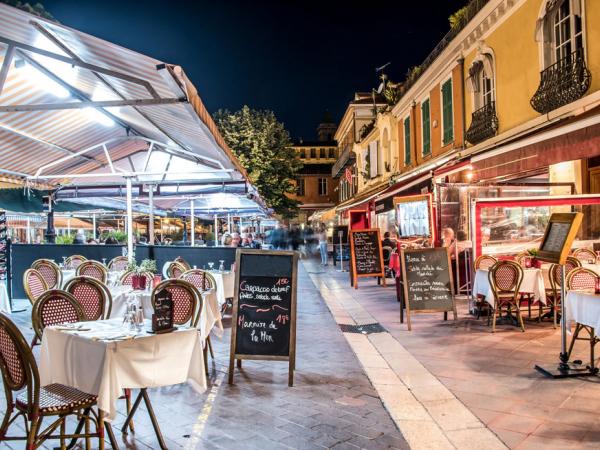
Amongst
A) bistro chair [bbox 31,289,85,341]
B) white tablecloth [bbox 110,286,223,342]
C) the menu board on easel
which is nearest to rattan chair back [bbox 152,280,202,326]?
white tablecloth [bbox 110,286,223,342]

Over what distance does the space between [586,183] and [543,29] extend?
368 cm

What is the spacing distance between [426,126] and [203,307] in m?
14.7

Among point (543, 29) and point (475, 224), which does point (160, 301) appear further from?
point (543, 29)

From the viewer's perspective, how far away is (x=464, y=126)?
1504 cm

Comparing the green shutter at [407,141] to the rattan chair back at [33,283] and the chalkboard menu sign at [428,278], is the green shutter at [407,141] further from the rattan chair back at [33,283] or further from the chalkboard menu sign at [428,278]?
the rattan chair back at [33,283]

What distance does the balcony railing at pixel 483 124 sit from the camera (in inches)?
524

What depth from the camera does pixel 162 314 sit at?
3914mm

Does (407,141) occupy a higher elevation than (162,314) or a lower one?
higher

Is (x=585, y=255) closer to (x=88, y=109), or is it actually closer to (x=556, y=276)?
(x=556, y=276)

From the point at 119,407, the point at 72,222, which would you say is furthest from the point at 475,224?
the point at 72,222

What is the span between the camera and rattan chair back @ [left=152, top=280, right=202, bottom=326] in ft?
17.3

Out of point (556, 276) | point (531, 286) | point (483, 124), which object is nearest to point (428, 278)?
point (531, 286)

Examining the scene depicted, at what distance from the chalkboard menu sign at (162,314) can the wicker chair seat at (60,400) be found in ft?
2.06

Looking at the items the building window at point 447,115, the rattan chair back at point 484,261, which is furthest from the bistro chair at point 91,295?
the building window at point 447,115
